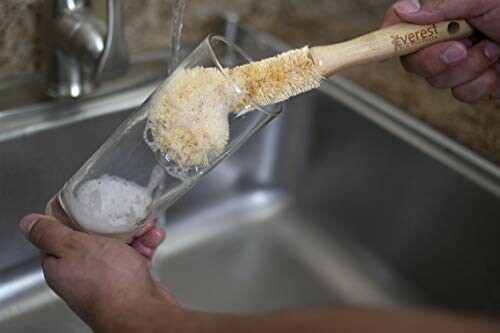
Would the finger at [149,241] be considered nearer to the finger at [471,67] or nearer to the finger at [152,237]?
the finger at [152,237]

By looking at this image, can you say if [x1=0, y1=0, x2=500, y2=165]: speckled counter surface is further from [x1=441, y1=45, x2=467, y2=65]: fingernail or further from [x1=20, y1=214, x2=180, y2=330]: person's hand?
[x1=20, y1=214, x2=180, y2=330]: person's hand

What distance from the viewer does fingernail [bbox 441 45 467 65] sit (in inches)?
26.2

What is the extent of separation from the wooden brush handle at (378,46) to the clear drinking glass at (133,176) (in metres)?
0.06

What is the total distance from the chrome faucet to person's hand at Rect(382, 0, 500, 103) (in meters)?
0.33

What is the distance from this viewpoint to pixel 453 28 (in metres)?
0.63

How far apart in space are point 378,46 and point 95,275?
12.7 inches

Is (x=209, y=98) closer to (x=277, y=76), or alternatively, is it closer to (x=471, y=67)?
(x=277, y=76)

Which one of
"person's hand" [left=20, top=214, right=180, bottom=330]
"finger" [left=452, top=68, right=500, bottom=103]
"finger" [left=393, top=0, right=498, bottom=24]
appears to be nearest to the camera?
"person's hand" [left=20, top=214, right=180, bottom=330]

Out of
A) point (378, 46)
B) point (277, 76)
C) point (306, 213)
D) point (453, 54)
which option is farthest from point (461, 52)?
point (306, 213)

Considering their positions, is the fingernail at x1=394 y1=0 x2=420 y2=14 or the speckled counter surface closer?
the fingernail at x1=394 y1=0 x2=420 y2=14

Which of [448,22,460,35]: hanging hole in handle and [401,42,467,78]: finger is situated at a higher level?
[448,22,460,35]: hanging hole in handle

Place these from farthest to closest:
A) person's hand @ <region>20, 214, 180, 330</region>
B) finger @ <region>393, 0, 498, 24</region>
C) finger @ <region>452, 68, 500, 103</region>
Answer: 1. finger @ <region>452, 68, 500, 103</region>
2. finger @ <region>393, 0, 498, 24</region>
3. person's hand @ <region>20, 214, 180, 330</region>

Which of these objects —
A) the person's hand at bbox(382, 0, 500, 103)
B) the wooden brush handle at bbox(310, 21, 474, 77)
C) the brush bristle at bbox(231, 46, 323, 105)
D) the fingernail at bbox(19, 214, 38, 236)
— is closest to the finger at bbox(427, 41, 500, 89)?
the person's hand at bbox(382, 0, 500, 103)

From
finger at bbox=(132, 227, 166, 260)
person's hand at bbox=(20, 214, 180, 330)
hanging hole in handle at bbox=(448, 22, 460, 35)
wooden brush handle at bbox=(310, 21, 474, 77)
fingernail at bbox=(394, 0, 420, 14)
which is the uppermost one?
fingernail at bbox=(394, 0, 420, 14)
